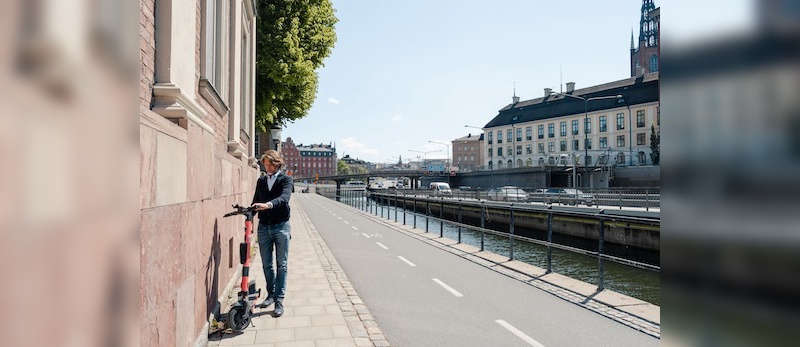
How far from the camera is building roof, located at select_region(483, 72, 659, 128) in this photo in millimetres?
67625

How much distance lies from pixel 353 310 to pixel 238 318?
1664mm

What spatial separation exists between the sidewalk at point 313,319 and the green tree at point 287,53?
426 inches

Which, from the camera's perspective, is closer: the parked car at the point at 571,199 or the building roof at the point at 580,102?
the parked car at the point at 571,199

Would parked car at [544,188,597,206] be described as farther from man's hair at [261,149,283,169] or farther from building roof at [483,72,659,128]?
building roof at [483,72,659,128]

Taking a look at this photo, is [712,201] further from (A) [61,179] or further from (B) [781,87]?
(A) [61,179]

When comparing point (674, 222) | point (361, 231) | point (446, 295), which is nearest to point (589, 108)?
point (361, 231)

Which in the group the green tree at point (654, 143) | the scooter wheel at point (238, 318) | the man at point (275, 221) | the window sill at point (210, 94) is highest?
the green tree at point (654, 143)

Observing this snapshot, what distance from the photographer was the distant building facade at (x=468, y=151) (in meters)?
135

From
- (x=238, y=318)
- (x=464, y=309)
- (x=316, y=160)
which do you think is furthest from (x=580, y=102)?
(x=316, y=160)

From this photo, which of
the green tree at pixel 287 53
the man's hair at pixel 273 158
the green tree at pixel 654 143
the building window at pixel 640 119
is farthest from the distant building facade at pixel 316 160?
the man's hair at pixel 273 158

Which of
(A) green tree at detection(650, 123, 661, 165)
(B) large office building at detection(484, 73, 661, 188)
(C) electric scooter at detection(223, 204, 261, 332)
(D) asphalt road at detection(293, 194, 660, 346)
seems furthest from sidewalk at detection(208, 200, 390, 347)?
(A) green tree at detection(650, 123, 661, 165)

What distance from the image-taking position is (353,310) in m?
6.23

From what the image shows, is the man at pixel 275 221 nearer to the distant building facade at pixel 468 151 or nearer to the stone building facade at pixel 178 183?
the stone building facade at pixel 178 183

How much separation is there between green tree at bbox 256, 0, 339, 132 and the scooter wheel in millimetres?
13760
